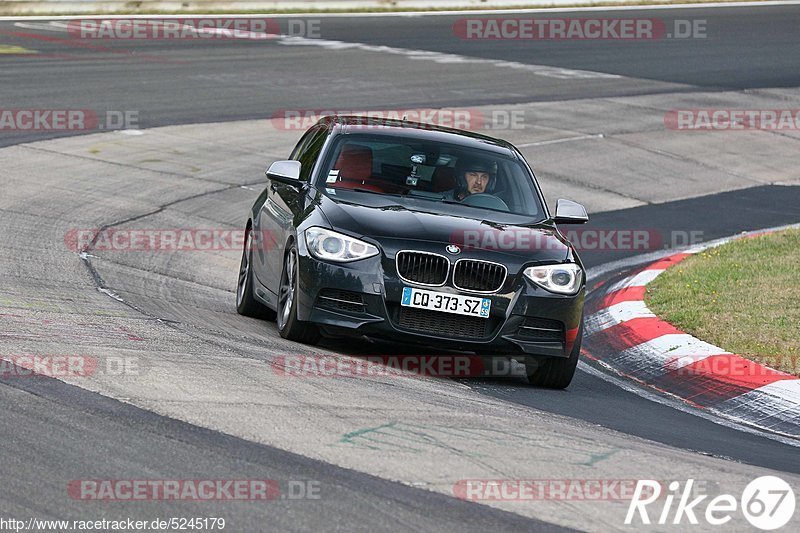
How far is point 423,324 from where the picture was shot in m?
8.12

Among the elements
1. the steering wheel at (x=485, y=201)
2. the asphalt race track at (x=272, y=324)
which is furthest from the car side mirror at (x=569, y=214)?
the asphalt race track at (x=272, y=324)

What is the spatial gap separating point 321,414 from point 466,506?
1.31 metres

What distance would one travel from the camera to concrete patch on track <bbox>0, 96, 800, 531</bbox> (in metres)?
5.86

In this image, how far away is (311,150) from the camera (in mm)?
10062

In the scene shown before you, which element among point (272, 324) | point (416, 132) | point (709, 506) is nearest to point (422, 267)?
point (416, 132)

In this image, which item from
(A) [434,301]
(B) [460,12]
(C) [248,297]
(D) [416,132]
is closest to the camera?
(A) [434,301]

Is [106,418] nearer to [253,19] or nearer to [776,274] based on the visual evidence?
[776,274]

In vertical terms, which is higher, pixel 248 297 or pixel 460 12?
pixel 248 297

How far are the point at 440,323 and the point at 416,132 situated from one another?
2151 millimetres

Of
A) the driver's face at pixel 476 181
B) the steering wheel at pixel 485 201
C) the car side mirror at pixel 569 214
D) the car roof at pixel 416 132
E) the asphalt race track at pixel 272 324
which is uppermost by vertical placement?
the car roof at pixel 416 132

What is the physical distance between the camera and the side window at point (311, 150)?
9.69 metres

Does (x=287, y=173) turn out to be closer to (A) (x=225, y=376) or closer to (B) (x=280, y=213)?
(B) (x=280, y=213)

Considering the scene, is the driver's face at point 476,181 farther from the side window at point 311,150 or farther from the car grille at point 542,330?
the car grille at point 542,330

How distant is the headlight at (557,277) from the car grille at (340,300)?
1.02m
